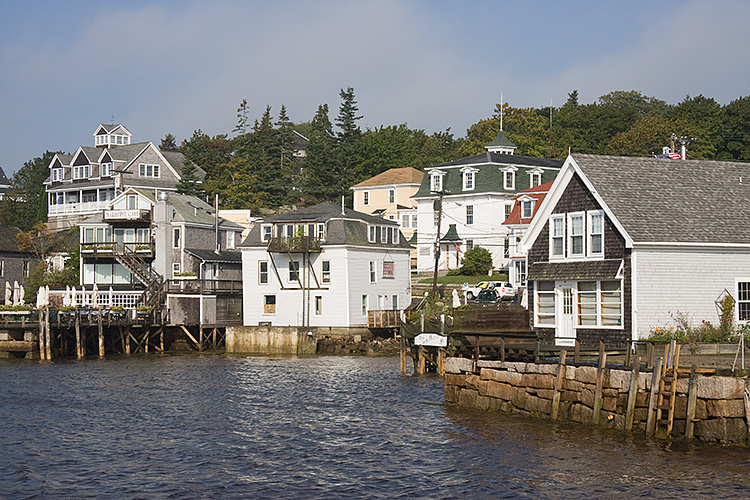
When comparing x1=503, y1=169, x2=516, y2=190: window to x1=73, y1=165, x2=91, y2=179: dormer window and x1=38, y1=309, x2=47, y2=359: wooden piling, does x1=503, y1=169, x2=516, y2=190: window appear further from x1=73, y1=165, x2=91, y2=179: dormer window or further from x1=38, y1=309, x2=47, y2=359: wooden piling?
x1=73, y1=165, x2=91, y2=179: dormer window

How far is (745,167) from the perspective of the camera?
42.4 meters

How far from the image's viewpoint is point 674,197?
1537 inches

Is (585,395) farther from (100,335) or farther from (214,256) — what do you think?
(214,256)

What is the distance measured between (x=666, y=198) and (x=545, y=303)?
686cm

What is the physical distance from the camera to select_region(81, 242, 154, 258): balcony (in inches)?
2874

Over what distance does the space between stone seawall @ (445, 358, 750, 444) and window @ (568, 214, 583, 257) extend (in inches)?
332

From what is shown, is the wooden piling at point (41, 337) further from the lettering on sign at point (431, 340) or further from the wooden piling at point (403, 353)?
the lettering on sign at point (431, 340)

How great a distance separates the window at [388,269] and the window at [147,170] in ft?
176

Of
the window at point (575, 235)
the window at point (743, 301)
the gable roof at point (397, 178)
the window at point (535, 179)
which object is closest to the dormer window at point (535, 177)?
the window at point (535, 179)

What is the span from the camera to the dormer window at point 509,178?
90312 mm

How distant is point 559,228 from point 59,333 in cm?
Answer: 3774

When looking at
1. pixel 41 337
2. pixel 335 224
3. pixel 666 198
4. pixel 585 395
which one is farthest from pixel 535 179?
pixel 585 395

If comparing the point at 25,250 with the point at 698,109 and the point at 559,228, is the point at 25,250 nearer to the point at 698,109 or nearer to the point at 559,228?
the point at 559,228

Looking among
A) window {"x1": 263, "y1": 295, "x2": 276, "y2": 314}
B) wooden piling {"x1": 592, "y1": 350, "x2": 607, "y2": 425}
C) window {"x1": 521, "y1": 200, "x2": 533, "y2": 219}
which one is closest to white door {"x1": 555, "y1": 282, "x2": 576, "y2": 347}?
wooden piling {"x1": 592, "y1": 350, "x2": 607, "y2": 425}
